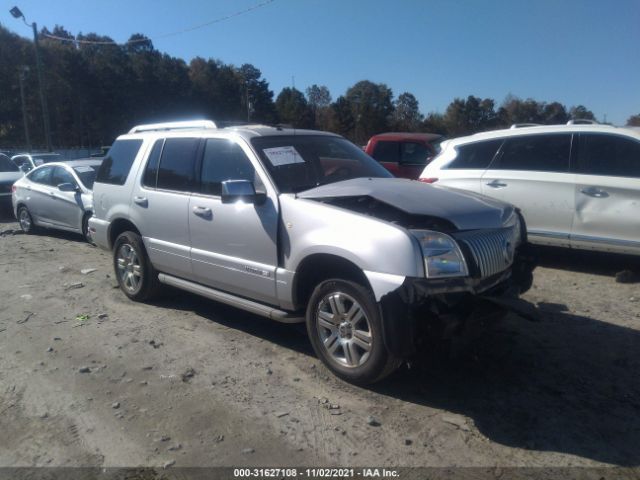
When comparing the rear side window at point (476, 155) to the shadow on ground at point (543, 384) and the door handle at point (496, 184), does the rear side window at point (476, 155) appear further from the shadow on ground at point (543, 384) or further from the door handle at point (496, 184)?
the shadow on ground at point (543, 384)

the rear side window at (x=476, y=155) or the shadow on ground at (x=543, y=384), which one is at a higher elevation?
the rear side window at (x=476, y=155)

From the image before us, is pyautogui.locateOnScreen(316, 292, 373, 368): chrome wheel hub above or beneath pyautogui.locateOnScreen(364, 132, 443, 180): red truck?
beneath

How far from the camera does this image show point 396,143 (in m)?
11.9

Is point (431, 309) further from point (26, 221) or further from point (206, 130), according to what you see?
point (26, 221)

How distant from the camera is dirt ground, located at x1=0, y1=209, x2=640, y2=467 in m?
3.24

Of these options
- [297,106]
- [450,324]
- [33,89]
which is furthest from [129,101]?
[450,324]

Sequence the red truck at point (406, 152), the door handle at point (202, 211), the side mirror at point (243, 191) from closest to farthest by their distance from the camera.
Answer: the side mirror at point (243, 191), the door handle at point (202, 211), the red truck at point (406, 152)

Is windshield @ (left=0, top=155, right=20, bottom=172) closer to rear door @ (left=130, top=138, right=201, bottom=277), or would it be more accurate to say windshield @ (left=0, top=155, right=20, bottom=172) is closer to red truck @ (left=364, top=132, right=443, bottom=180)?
red truck @ (left=364, top=132, right=443, bottom=180)

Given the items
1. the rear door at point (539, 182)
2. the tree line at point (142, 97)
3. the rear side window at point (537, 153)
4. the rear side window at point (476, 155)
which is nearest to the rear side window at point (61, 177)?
the rear side window at point (476, 155)

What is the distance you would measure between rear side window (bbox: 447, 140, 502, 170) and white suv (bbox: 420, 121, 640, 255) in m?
0.01

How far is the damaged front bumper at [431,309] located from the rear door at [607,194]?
3.40 m

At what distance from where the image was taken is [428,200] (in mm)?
4074

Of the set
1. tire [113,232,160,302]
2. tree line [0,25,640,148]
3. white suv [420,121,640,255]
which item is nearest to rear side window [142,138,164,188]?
tire [113,232,160,302]

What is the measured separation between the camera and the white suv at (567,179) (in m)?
6.32
